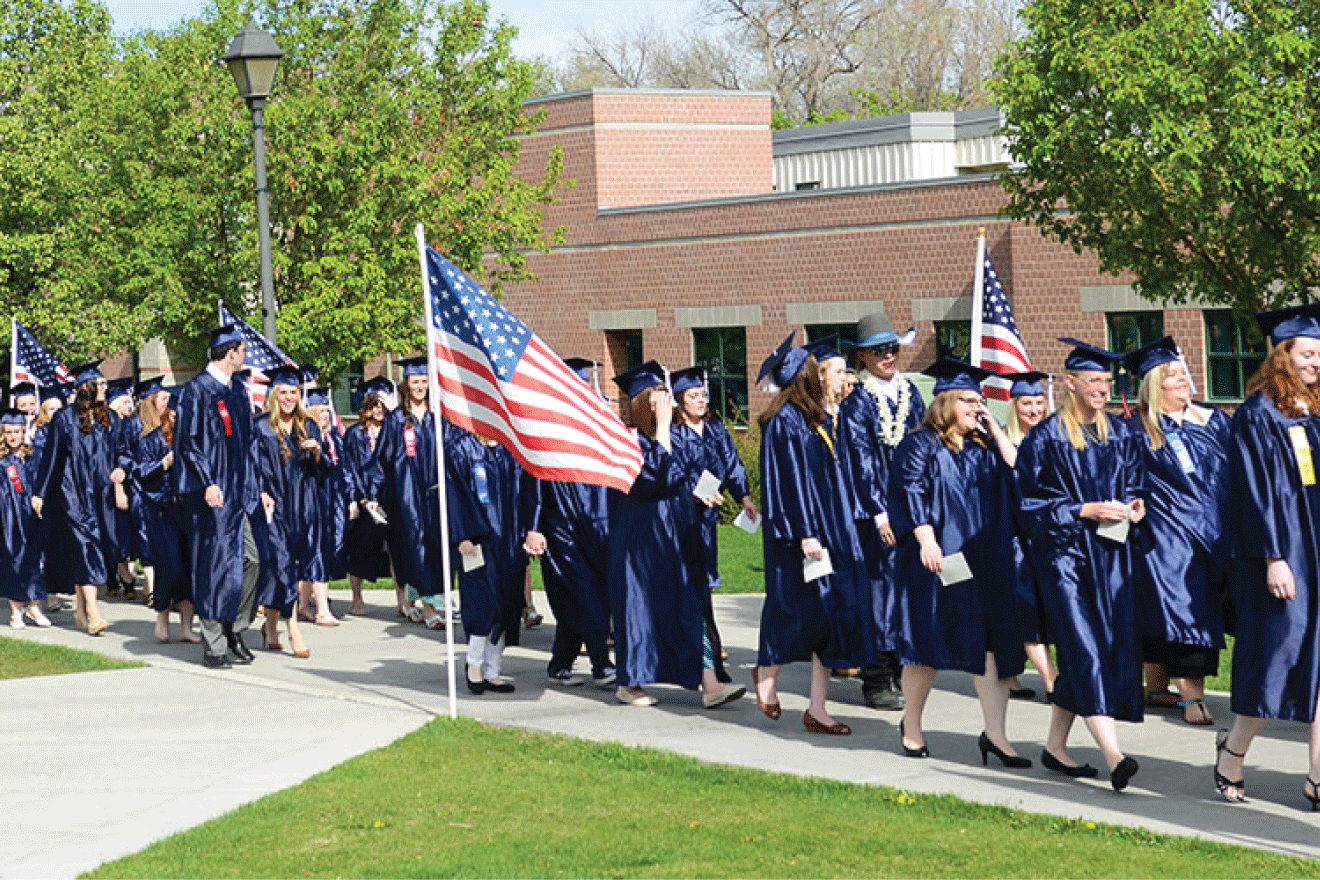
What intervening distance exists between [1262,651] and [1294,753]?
4.73 ft

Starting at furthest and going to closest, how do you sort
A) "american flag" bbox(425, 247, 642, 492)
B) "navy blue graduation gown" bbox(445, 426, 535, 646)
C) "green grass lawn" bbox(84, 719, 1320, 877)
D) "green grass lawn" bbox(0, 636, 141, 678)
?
"green grass lawn" bbox(0, 636, 141, 678) → "navy blue graduation gown" bbox(445, 426, 535, 646) → "american flag" bbox(425, 247, 642, 492) → "green grass lawn" bbox(84, 719, 1320, 877)

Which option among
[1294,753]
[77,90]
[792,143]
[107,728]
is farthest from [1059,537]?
[792,143]

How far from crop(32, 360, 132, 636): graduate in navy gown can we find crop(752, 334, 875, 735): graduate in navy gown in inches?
267

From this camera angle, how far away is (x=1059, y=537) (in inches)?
348

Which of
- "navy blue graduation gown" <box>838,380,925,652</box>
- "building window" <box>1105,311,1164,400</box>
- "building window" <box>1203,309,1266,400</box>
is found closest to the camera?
"navy blue graduation gown" <box>838,380,925,652</box>

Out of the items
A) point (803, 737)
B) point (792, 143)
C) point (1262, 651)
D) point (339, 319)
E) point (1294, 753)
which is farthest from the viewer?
point (792, 143)

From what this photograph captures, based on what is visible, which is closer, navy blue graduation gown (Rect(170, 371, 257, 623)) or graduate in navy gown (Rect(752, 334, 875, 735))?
graduate in navy gown (Rect(752, 334, 875, 735))

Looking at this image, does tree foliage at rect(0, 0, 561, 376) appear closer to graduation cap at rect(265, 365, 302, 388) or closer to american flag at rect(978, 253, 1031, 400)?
graduation cap at rect(265, 365, 302, 388)

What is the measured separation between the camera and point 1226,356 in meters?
25.9

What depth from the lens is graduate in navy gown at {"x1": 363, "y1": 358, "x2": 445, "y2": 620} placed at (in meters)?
14.3

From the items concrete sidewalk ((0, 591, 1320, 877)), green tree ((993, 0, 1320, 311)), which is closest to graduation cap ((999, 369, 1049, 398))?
concrete sidewalk ((0, 591, 1320, 877))

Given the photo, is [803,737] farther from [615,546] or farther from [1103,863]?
[1103,863]

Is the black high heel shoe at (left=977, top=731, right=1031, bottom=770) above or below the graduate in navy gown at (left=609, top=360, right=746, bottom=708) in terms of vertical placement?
below

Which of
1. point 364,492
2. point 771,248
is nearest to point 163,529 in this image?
point 364,492
